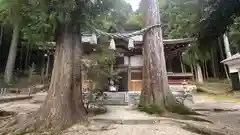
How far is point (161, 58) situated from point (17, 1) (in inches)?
194

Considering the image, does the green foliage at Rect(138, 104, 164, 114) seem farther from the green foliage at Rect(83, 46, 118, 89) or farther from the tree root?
the green foliage at Rect(83, 46, 118, 89)

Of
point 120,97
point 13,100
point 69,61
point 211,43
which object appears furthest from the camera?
point 13,100

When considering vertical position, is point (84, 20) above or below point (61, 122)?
above

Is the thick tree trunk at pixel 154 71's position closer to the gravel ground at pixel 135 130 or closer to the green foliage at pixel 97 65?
the gravel ground at pixel 135 130

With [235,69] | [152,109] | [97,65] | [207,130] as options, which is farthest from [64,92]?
[235,69]

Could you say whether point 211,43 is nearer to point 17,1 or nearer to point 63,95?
point 63,95

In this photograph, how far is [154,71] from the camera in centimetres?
612

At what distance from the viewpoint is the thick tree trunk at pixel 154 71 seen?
575cm

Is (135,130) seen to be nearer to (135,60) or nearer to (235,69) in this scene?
(135,60)

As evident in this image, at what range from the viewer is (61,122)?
4059mm

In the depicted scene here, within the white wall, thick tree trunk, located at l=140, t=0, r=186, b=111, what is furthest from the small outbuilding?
thick tree trunk, located at l=140, t=0, r=186, b=111

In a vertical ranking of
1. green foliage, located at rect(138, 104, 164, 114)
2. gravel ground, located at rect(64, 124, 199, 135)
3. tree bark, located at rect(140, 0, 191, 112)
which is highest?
tree bark, located at rect(140, 0, 191, 112)

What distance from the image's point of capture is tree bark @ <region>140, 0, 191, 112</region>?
18.8 ft

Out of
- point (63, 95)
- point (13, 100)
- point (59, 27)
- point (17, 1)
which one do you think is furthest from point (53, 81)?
point (13, 100)
